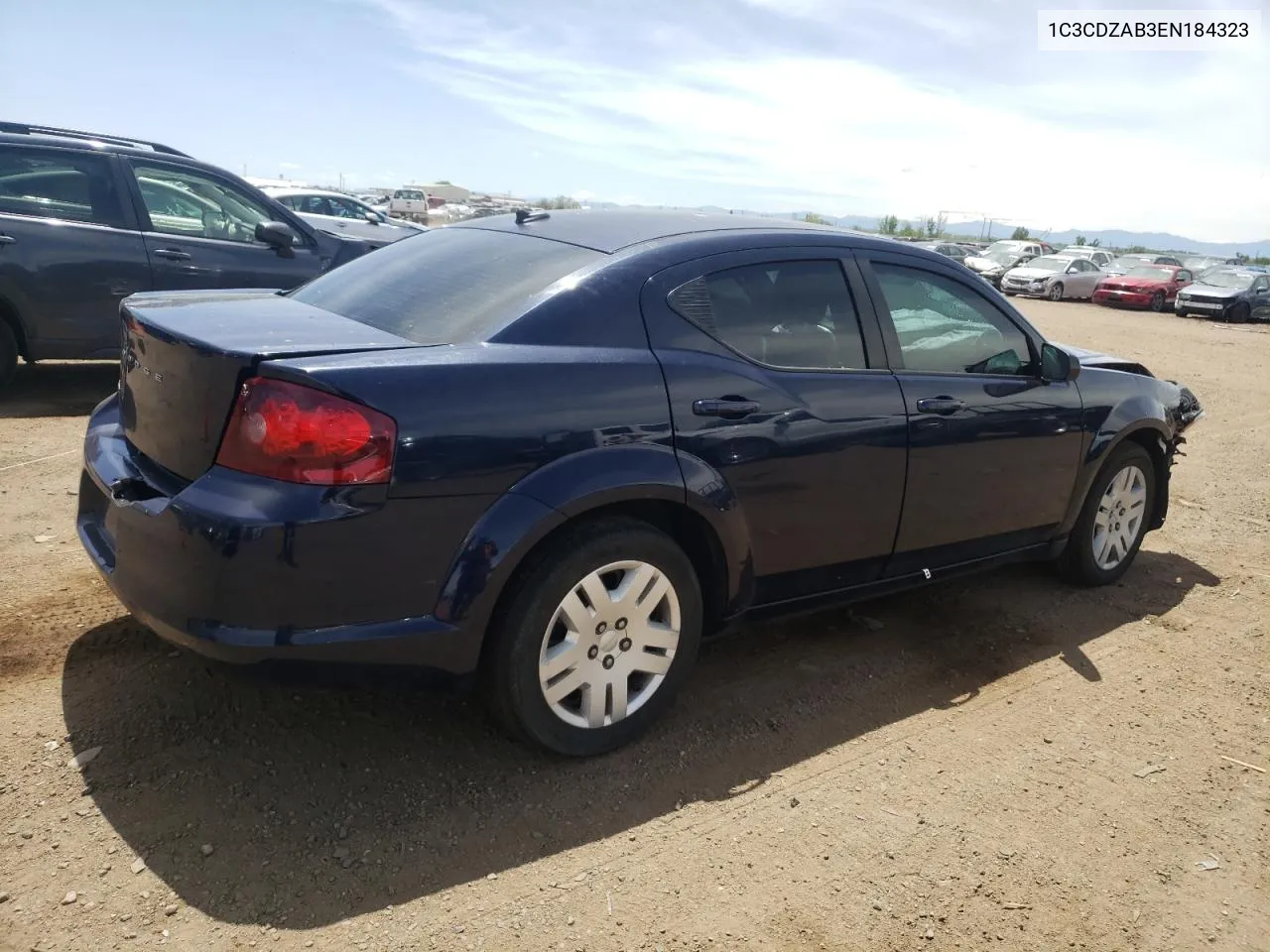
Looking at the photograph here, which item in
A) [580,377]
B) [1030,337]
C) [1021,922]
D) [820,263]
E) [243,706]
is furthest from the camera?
[1030,337]

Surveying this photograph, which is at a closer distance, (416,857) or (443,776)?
(416,857)

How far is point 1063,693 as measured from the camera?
373 cm

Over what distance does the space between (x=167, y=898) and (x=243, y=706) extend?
0.85 metres

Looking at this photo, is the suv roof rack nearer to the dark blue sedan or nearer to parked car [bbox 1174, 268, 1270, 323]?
the dark blue sedan

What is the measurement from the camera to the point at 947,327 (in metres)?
3.90

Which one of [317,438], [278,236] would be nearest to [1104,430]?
[317,438]

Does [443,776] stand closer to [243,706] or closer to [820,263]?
[243,706]

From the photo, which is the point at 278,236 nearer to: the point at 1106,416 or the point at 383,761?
the point at 383,761

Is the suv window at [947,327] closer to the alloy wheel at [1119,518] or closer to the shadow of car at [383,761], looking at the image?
the alloy wheel at [1119,518]

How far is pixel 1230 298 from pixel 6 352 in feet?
89.8

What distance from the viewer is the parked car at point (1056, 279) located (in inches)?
1129

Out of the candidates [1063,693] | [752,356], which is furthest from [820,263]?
[1063,693]

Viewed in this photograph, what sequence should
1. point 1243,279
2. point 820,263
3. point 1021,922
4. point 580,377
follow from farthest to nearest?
point 1243,279 → point 820,263 → point 580,377 → point 1021,922

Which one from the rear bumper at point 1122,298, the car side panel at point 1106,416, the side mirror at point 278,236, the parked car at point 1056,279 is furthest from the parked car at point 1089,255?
the side mirror at point 278,236
